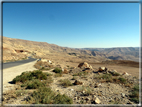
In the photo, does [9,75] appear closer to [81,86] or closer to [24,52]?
[81,86]

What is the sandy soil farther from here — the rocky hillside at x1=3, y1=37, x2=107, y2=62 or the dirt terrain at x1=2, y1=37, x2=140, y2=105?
the rocky hillside at x1=3, y1=37, x2=107, y2=62

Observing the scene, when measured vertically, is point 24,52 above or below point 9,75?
above

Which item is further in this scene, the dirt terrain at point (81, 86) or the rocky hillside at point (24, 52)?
the rocky hillside at point (24, 52)

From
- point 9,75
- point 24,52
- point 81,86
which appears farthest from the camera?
point 24,52

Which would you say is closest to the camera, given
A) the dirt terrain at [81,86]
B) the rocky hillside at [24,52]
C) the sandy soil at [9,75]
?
the dirt terrain at [81,86]

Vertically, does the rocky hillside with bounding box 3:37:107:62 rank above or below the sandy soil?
above

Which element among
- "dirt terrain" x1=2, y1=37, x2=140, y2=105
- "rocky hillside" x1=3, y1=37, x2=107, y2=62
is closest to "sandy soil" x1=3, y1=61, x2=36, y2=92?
"dirt terrain" x1=2, y1=37, x2=140, y2=105

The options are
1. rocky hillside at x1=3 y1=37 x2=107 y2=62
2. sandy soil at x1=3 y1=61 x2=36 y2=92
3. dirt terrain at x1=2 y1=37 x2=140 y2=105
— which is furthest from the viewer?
rocky hillside at x1=3 y1=37 x2=107 y2=62

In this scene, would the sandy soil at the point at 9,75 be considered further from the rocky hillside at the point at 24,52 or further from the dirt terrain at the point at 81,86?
the rocky hillside at the point at 24,52

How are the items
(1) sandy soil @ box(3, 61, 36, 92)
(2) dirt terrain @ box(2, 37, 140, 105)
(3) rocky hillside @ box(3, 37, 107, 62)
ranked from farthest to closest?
(3) rocky hillside @ box(3, 37, 107, 62), (1) sandy soil @ box(3, 61, 36, 92), (2) dirt terrain @ box(2, 37, 140, 105)

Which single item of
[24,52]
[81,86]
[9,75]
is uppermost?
[24,52]

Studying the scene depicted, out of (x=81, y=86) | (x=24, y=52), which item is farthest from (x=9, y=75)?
(x=24, y=52)

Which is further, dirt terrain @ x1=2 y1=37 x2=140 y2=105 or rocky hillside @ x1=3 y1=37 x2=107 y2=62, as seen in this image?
rocky hillside @ x1=3 y1=37 x2=107 y2=62

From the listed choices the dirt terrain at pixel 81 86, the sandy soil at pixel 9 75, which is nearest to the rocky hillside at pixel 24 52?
the sandy soil at pixel 9 75
